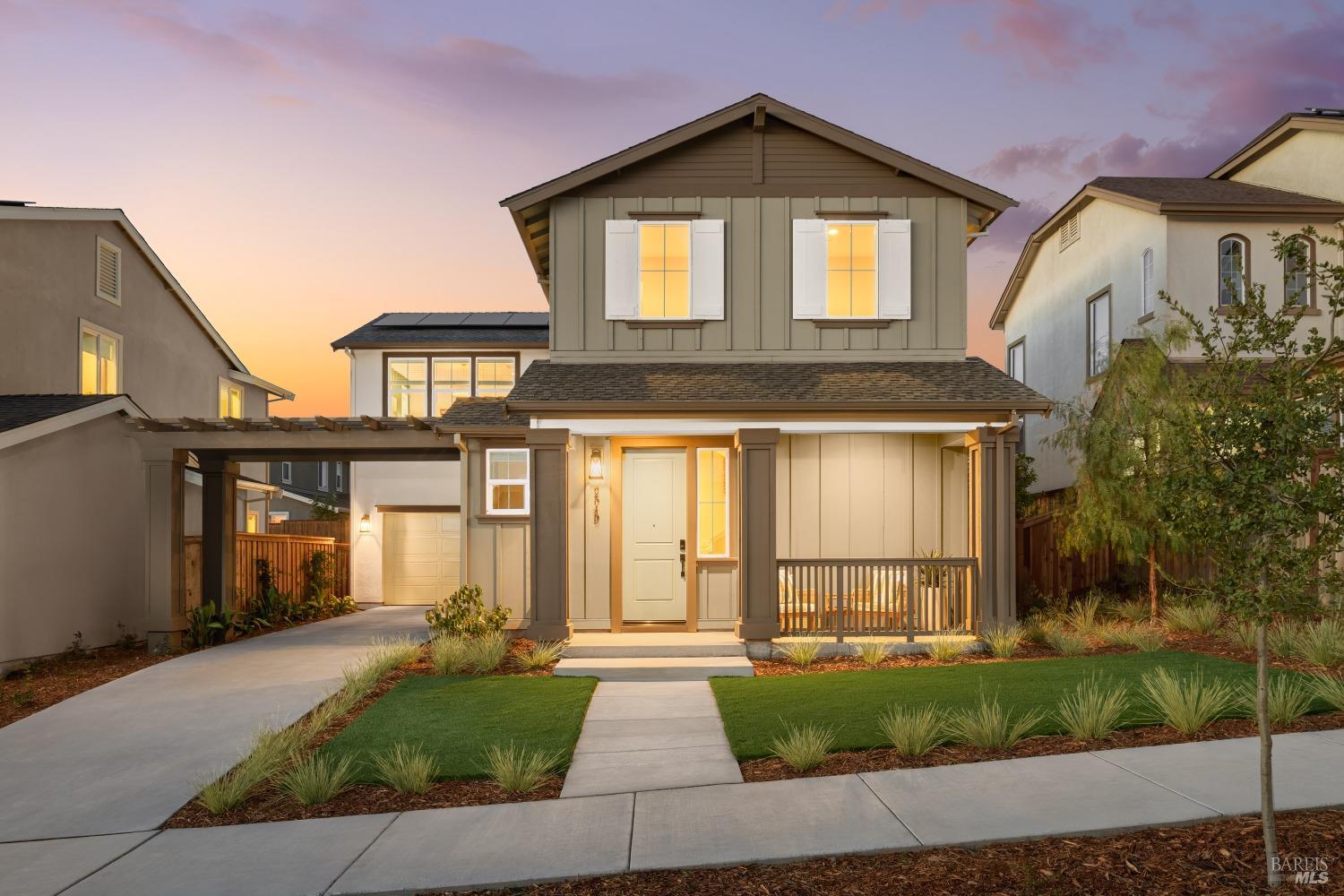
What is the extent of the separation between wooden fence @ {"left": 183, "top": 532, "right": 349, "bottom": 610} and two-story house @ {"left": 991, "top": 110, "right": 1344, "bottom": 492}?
43.3ft

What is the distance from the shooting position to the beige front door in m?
12.1

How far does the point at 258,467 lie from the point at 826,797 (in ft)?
75.1

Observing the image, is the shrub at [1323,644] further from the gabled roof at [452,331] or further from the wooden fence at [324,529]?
the wooden fence at [324,529]

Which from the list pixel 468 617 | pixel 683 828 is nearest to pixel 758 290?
pixel 468 617

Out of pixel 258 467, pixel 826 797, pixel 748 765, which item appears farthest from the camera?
pixel 258 467

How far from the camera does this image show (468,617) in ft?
37.6

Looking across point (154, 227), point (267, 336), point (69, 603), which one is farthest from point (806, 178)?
point (267, 336)

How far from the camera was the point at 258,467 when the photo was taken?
2467cm

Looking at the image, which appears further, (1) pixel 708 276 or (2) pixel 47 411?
(1) pixel 708 276

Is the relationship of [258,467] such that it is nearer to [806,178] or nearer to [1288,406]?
[806,178]

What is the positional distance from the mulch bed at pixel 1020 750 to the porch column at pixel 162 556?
9829 millimetres


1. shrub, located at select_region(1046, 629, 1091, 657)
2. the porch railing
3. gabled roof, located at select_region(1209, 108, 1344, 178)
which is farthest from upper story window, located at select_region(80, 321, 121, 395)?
gabled roof, located at select_region(1209, 108, 1344, 178)

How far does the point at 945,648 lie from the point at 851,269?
5.30m

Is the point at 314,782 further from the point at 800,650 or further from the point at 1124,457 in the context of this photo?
the point at 1124,457
